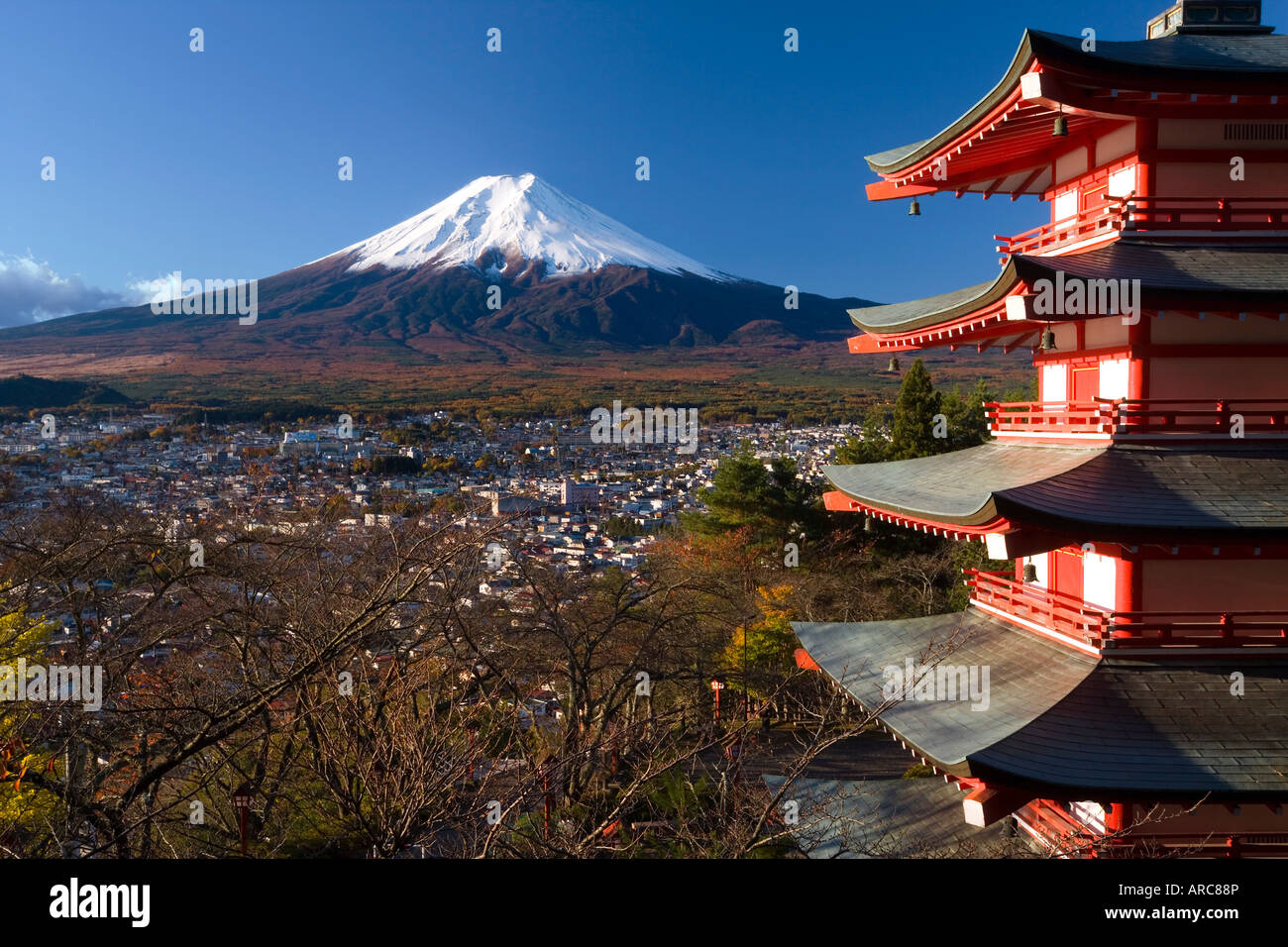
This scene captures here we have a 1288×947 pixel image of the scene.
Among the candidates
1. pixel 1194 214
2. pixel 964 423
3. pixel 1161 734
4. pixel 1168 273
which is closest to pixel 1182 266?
pixel 1168 273

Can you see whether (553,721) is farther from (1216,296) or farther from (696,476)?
(696,476)

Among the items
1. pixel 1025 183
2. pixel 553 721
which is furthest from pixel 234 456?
pixel 1025 183

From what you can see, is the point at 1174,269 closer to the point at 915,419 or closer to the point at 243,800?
the point at 243,800

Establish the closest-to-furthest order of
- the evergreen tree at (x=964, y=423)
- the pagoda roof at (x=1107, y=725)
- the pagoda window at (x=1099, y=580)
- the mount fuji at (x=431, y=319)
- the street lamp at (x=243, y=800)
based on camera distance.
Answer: the pagoda roof at (x=1107, y=725) < the pagoda window at (x=1099, y=580) < the street lamp at (x=243, y=800) < the evergreen tree at (x=964, y=423) < the mount fuji at (x=431, y=319)

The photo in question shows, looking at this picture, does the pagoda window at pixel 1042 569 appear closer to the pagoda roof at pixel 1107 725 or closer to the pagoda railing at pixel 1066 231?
the pagoda roof at pixel 1107 725

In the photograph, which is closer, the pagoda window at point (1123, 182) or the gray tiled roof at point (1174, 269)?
the gray tiled roof at point (1174, 269)

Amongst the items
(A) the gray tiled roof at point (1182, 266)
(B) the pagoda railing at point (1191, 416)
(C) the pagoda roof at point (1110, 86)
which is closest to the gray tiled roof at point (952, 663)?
(B) the pagoda railing at point (1191, 416)
